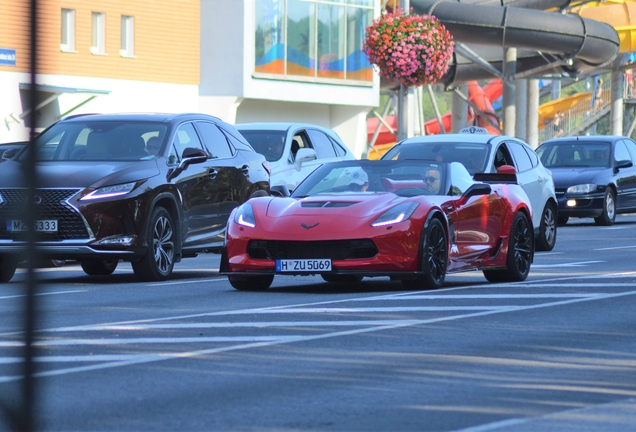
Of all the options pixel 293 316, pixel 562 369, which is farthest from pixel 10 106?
pixel 293 316

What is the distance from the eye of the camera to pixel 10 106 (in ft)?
6.72

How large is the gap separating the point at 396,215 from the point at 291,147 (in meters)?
9.38

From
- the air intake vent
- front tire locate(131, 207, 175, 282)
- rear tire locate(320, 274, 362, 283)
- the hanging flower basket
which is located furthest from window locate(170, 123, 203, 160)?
the hanging flower basket

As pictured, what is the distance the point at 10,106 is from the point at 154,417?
11.2 feet

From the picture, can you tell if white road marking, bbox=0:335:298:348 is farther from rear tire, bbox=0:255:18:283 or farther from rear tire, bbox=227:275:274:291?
rear tire, bbox=227:275:274:291

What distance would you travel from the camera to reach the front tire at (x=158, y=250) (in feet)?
43.0

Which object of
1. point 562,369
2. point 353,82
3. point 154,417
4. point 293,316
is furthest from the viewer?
point 353,82

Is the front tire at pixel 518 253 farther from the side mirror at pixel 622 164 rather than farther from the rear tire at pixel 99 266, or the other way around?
the side mirror at pixel 622 164

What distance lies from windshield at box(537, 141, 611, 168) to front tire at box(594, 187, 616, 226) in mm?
706

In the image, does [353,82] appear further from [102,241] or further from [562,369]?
[562,369]

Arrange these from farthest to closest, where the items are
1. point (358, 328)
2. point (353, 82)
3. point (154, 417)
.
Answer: point (353, 82)
point (358, 328)
point (154, 417)

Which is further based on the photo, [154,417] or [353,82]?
[353,82]

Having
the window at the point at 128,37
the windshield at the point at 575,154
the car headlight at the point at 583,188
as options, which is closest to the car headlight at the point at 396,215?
the car headlight at the point at 583,188

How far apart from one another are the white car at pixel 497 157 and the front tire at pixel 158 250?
5.09 meters
